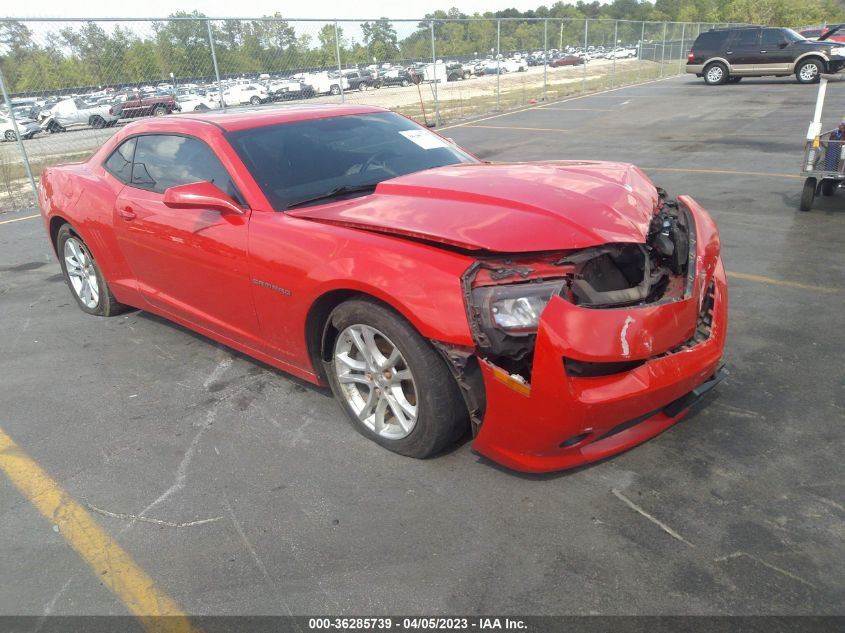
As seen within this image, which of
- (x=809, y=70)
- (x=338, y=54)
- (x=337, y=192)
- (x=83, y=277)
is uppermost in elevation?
(x=338, y=54)

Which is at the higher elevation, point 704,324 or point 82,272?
point 704,324

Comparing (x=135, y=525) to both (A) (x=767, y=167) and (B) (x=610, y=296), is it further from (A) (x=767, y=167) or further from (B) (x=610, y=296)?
(A) (x=767, y=167)

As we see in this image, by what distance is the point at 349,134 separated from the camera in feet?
12.9

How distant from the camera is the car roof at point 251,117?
12.4 feet

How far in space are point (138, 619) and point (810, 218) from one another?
23.4 ft

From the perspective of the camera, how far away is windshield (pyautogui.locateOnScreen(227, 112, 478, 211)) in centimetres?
347

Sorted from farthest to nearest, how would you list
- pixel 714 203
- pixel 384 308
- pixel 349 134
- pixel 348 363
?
pixel 714 203 → pixel 349 134 → pixel 348 363 → pixel 384 308

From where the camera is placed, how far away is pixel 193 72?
12.6 m

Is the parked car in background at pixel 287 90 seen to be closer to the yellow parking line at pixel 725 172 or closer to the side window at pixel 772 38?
the yellow parking line at pixel 725 172

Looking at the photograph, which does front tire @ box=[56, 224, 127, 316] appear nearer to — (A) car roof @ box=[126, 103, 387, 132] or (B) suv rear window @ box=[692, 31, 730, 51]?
(A) car roof @ box=[126, 103, 387, 132]

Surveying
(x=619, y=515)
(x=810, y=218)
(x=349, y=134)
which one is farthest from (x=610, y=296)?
(x=810, y=218)

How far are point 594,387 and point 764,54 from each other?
85.2 feet

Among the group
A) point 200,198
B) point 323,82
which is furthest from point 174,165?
point 323,82

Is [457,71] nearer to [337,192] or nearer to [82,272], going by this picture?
[82,272]
